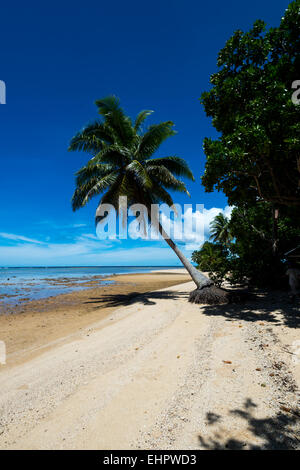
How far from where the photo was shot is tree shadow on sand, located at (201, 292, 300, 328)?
6223mm

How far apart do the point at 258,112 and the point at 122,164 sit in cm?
859

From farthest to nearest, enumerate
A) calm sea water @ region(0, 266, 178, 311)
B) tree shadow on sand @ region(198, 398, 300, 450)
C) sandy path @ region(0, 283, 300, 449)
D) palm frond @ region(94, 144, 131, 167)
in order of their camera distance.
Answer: calm sea water @ region(0, 266, 178, 311)
palm frond @ region(94, 144, 131, 167)
sandy path @ region(0, 283, 300, 449)
tree shadow on sand @ region(198, 398, 300, 450)

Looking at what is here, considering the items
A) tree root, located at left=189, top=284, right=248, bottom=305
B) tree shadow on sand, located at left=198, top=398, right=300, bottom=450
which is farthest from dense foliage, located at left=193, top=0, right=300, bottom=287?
tree shadow on sand, located at left=198, top=398, right=300, bottom=450

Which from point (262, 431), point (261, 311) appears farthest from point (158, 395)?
point (261, 311)

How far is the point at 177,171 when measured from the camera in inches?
533

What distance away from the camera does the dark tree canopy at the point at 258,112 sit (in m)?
5.89

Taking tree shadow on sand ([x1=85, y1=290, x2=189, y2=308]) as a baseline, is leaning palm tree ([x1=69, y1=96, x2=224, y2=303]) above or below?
above

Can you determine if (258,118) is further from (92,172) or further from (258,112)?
(92,172)

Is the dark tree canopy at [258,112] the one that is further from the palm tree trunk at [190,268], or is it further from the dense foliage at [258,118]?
the palm tree trunk at [190,268]

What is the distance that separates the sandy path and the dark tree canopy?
499 cm

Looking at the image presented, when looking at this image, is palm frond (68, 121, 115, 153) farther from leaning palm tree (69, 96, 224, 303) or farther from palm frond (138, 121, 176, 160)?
palm frond (138, 121, 176, 160)

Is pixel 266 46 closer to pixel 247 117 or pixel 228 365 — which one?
pixel 247 117

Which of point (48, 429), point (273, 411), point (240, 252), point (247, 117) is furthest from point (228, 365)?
point (240, 252)

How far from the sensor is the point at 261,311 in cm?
741
